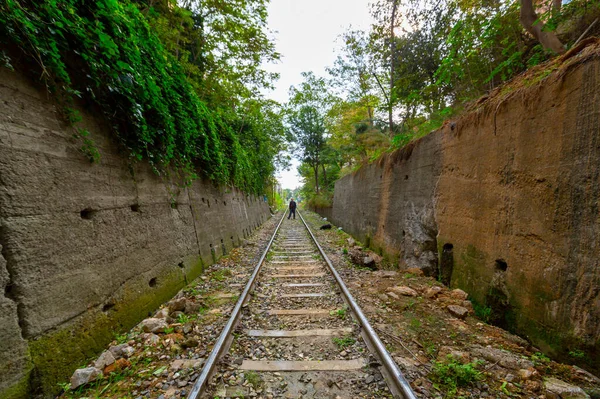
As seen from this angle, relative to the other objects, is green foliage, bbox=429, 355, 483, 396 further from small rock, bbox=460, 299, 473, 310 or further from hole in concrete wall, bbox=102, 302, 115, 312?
hole in concrete wall, bbox=102, 302, 115, 312

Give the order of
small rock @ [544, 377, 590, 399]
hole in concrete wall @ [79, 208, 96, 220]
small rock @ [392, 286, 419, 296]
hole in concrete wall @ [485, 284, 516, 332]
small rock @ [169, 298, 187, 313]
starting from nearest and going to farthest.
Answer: small rock @ [544, 377, 590, 399], hole in concrete wall @ [79, 208, 96, 220], hole in concrete wall @ [485, 284, 516, 332], small rock @ [169, 298, 187, 313], small rock @ [392, 286, 419, 296]

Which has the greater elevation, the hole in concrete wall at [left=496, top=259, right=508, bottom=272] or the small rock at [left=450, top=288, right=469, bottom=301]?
the hole in concrete wall at [left=496, top=259, right=508, bottom=272]

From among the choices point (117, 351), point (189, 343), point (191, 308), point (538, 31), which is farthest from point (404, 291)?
point (538, 31)

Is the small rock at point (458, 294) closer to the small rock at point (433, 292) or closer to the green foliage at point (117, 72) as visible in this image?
the small rock at point (433, 292)

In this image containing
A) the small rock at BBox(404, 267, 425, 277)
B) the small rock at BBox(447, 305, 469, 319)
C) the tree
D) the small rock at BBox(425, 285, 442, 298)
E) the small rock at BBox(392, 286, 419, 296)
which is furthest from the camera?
the tree

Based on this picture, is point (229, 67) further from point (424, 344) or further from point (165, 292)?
point (424, 344)

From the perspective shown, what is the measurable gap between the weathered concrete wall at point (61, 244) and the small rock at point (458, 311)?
14.7ft

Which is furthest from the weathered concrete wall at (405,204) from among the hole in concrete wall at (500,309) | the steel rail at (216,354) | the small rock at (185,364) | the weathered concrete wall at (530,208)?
the small rock at (185,364)

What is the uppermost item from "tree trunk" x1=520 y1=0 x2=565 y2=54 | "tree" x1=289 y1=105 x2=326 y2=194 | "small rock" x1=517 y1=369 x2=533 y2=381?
"tree" x1=289 y1=105 x2=326 y2=194

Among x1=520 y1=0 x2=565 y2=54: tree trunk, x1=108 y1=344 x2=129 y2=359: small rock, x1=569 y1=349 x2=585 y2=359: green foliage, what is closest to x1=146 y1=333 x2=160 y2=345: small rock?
x1=108 y1=344 x2=129 y2=359: small rock

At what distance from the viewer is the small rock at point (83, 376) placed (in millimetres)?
2000

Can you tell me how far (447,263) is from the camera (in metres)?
4.13

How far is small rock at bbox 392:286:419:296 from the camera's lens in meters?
3.83

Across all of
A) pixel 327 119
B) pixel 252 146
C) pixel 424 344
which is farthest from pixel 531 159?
pixel 327 119
